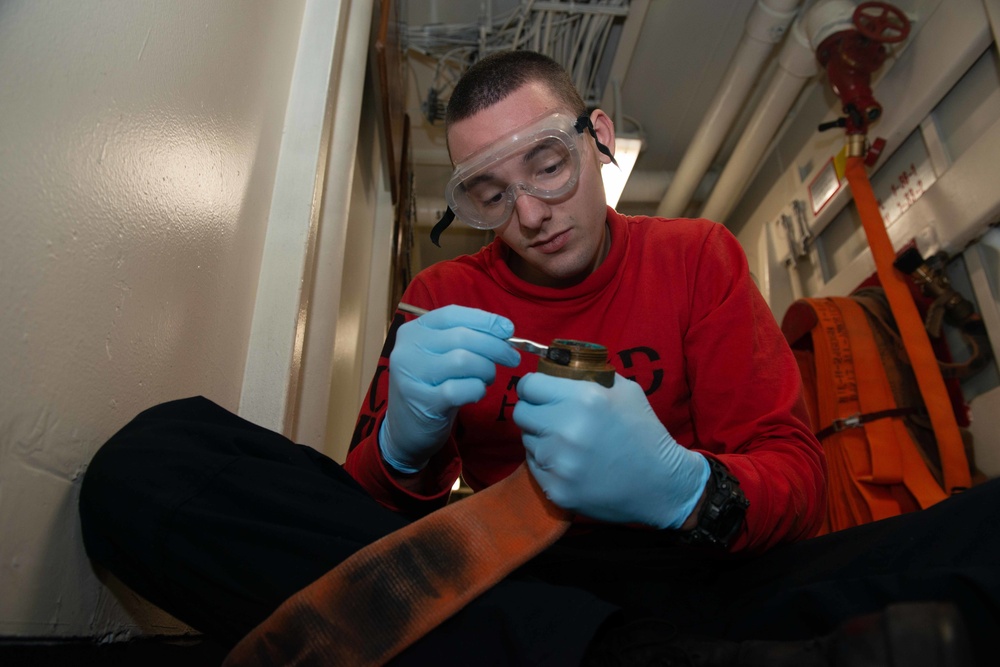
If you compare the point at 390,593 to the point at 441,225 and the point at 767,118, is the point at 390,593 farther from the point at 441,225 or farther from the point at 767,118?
the point at 767,118

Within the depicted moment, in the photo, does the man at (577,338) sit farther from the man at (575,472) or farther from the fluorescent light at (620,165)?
the fluorescent light at (620,165)

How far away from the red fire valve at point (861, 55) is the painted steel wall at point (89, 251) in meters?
2.20

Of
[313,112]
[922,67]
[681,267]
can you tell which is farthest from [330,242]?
[922,67]

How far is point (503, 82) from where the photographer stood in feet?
4.18

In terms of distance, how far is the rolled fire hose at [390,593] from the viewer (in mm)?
578

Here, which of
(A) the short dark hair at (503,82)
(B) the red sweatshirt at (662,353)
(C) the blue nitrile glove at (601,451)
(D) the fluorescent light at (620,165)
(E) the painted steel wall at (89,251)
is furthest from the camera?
(D) the fluorescent light at (620,165)

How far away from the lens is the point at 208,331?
979mm

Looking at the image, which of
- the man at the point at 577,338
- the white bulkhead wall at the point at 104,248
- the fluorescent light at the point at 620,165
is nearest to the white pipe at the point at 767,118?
the fluorescent light at the point at 620,165

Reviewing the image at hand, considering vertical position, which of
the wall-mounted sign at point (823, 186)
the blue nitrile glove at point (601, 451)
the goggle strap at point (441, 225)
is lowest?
the blue nitrile glove at point (601, 451)

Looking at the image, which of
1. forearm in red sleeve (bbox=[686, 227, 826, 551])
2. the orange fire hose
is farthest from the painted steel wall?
the orange fire hose

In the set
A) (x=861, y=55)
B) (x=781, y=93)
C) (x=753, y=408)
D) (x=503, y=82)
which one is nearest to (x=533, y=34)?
(x=781, y=93)

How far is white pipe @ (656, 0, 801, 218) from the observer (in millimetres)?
2578

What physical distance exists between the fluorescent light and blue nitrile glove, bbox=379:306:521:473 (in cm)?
196

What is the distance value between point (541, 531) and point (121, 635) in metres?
0.47
